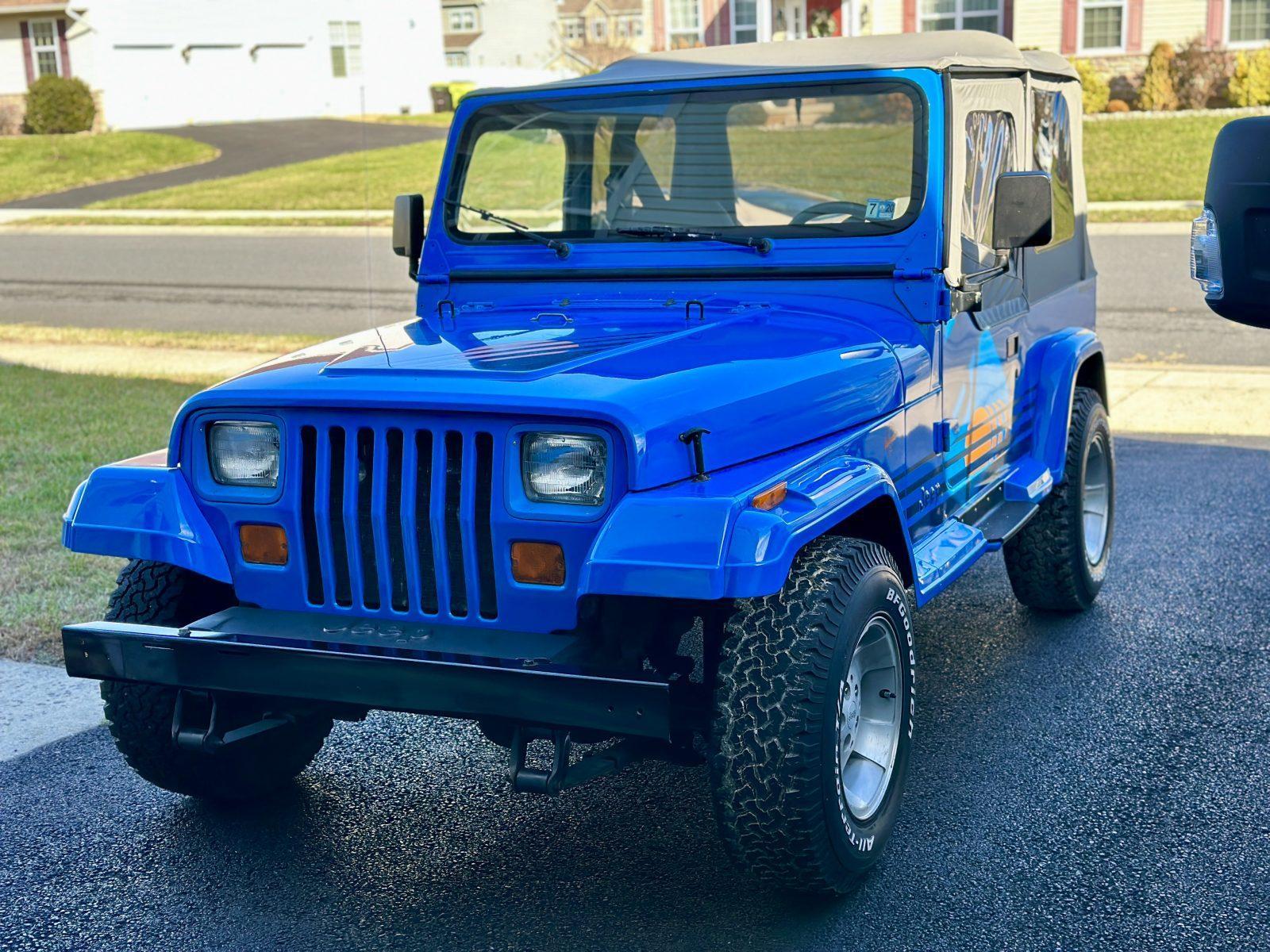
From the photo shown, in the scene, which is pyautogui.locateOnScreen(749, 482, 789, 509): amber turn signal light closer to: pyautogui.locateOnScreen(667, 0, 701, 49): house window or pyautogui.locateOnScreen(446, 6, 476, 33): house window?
pyautogui.locateOnScreen(667, 0, 701, 49): house window

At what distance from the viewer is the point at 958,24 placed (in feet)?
99.5

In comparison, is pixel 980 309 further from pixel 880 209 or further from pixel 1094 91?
pixel 1094 91

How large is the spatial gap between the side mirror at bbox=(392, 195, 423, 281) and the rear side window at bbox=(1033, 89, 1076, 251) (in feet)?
7.33

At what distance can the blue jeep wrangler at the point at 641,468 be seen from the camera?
318 cm

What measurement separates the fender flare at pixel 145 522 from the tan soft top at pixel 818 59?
6.66ft

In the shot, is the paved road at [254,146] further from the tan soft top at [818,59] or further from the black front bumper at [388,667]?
the black front bumper at [388,667]

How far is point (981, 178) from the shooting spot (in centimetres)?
468

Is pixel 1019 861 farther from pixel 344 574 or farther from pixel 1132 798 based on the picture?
pixel 344 574

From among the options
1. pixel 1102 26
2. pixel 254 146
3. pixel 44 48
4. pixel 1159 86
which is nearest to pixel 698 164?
pixel 1159 86

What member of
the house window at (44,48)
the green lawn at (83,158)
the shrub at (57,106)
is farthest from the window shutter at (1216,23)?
the house window at (44,48)

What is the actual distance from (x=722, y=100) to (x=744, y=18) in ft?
98.8

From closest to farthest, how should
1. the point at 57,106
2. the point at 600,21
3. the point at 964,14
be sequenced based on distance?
the point at 964,14 < the point at 57,106 < the point at 600,21

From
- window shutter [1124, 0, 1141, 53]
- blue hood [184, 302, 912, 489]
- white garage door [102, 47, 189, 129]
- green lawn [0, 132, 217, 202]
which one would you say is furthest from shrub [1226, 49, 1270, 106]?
white garage door [102, 47, 189, 129]

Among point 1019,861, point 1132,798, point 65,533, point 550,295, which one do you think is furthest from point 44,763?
point 1132,798
